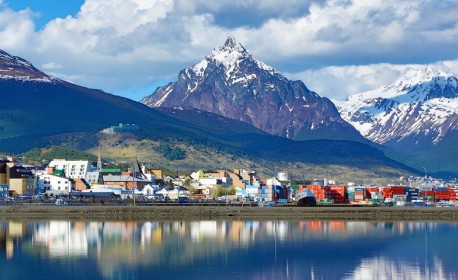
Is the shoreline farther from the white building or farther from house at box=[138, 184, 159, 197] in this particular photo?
the white building

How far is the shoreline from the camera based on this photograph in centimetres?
12300

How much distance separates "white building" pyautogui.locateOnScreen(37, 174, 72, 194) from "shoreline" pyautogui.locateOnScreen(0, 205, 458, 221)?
1974 inches

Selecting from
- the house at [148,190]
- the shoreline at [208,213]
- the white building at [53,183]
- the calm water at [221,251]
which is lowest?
the calm water at [221,251]

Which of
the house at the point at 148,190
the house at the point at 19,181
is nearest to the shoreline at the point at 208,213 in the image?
the house at the point at 19,181

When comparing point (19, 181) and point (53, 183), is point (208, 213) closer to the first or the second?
point (19, 181)

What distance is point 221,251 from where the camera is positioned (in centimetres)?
7512

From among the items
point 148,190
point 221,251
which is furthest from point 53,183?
point 221,251

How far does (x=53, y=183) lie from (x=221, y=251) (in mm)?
113645

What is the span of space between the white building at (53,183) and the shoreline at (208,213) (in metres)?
50.1

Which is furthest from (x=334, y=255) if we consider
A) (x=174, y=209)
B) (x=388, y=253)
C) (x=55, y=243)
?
(x=174, y=209)

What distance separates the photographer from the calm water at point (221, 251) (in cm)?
6259

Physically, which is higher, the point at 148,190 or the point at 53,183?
the point at 53,183

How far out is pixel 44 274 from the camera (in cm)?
6062

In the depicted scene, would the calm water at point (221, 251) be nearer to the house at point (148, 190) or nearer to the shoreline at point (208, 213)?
the shoreline at point (208, 213)
